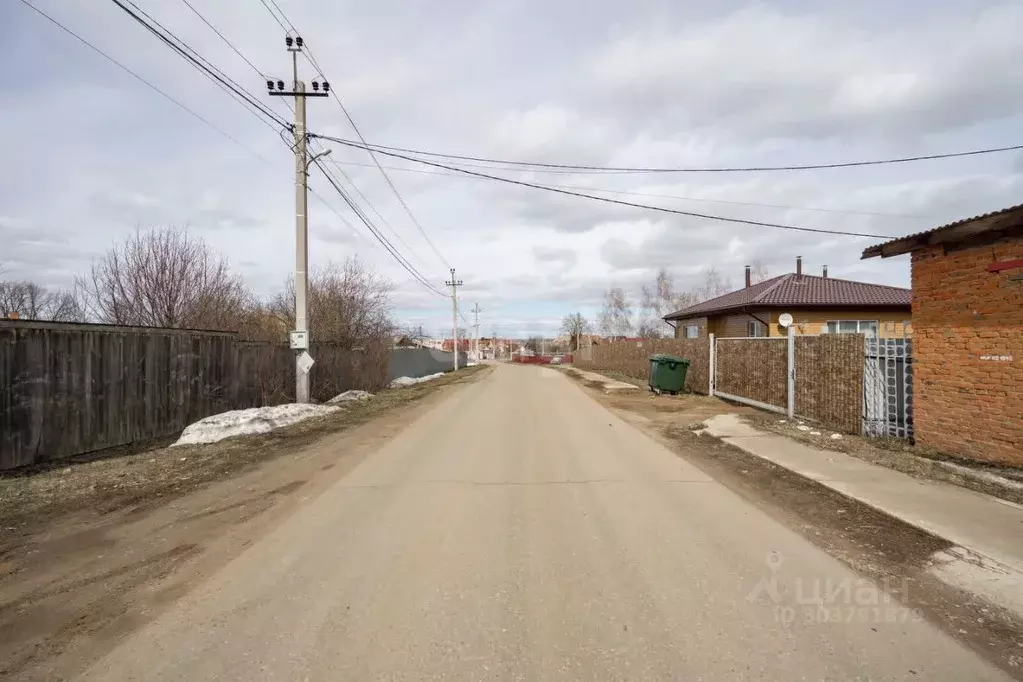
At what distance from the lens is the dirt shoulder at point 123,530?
3.44 m

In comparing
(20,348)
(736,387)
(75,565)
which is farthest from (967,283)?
(20,348)

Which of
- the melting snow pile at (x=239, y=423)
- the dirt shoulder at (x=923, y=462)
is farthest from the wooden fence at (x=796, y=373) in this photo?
the melting snow pile at (x=239, y=423)

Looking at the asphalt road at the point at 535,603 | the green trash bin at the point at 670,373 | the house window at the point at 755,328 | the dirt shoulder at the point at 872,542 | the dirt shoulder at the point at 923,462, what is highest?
the house window at the point at 755,328

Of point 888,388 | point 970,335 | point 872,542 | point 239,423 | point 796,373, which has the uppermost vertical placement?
point 970,335

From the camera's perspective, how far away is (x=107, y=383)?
908 centimetres

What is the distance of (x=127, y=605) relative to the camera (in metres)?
3.73

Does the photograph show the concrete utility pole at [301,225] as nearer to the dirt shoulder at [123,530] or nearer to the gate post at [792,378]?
the dirt shoulder at [123,530]

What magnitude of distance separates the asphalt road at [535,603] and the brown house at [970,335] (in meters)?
4.03

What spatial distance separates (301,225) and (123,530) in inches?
423

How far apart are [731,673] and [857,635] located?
97cm

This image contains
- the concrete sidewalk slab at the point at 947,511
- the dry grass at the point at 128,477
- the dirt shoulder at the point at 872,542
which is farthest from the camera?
the dry grass at the point at 128,477

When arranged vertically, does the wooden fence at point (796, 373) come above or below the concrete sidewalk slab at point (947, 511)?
above

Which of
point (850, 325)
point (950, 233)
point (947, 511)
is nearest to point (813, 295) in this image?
point (850, 325)

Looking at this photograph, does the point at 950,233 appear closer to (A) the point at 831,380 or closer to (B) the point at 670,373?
(A) the point at 831,380
